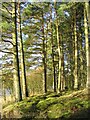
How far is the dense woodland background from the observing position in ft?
14.0

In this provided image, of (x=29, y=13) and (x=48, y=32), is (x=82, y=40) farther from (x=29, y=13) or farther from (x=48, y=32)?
(x=29, y=13)

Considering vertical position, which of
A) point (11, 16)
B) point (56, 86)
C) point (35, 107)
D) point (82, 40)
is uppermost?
point (11, 16)

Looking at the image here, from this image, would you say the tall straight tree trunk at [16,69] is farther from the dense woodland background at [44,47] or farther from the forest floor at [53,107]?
the forest floor at [53,107]

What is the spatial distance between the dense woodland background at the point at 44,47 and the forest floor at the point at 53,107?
0.30 feet

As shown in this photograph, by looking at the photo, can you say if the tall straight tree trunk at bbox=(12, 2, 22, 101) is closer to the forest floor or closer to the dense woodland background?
the dense woodland background

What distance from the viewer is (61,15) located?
4.45 m

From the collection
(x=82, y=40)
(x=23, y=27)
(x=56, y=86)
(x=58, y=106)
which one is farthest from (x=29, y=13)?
(x=58, y=106)

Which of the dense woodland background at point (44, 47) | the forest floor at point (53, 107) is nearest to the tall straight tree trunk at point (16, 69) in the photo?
the dense woodland background at point (44, 47)

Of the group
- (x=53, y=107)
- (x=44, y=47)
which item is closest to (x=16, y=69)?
(x=44, y=47)

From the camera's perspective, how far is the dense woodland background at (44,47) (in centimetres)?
428

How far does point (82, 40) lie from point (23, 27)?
0.93 m

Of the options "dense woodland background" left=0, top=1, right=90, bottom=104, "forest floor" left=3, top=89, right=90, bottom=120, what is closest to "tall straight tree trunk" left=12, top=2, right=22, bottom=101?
"dense woodland background" left=0, top=1, right=90, bottom=104

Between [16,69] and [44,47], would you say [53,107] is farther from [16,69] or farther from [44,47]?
[44,47]

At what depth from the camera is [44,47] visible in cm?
438
